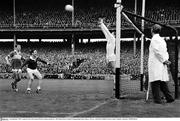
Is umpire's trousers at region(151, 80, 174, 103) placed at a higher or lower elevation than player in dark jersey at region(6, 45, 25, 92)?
lower

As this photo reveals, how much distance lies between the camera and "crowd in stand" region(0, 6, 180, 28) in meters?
34.3

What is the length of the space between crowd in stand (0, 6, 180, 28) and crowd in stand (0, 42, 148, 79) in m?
2.58

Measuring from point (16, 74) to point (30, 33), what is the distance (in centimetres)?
2263

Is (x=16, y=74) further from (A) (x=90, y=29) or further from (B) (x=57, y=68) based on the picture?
(A) (x=90, y=29)

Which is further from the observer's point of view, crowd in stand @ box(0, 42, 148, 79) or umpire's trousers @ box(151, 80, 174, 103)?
crowd in stand @ box(0, 42, 148, 79)

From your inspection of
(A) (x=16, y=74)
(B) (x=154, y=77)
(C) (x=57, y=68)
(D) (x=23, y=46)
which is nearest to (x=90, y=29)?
(C) (x=57, y=68)

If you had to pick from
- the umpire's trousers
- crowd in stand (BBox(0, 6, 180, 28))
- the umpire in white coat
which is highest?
crowd in stand (BBox(0, 6, 180, 28))

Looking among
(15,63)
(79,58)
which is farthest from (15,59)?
(79,58)

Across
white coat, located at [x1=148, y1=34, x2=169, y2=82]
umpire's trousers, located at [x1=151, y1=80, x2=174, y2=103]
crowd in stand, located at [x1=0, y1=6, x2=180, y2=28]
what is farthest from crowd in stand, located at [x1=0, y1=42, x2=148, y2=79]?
white coat, located at [x1=148, y1=34, x2=169, y2=82]

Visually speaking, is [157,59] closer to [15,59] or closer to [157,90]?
[157,90]

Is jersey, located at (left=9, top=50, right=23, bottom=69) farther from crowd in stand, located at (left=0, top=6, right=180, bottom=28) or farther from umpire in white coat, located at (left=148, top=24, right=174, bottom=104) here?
crowd in stand, located at (left=0, top=6, right=180, bottom=28)

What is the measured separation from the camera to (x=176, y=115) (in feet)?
24.5

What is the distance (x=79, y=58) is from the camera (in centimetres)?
3325

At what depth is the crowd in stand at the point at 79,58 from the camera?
99.5 feet
